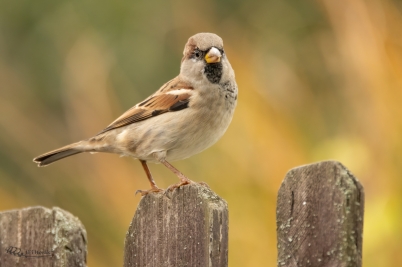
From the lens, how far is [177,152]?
3.28 metres

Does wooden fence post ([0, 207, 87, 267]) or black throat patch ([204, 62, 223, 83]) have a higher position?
black throat patch ([204, 62, 223, 83])

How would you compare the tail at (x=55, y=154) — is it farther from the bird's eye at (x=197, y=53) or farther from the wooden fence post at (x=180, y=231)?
the wooden fence post at (x=180, y=231)

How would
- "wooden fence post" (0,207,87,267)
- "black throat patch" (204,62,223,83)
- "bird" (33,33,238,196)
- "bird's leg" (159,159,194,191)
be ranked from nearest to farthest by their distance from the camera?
"wooden fence post" (0,207,87,267) < "bird's leg" (159,159,194,191) < "bird" (33,33,238,196) < "black throat patch" (204,62,223,83)

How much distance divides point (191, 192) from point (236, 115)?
1931 mm

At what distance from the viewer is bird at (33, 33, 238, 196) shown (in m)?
3.23

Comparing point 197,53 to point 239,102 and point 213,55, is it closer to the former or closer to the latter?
point 213,55

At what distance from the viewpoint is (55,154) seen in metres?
3.42

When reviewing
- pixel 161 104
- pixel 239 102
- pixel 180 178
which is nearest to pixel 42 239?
pixel 180 178

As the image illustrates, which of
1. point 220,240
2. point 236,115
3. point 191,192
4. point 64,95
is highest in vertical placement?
point 64,95

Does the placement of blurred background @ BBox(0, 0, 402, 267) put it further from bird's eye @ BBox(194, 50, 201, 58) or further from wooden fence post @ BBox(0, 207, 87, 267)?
wooden fence post @ BBox(0, 207, 87, 267)

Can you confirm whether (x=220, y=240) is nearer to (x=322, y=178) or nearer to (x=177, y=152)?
(x=322, y=178)

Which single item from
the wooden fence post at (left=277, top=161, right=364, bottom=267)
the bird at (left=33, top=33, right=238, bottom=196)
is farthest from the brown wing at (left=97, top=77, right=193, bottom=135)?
the wooden fence post at (left=277, top=161, right=364, bottom=267)

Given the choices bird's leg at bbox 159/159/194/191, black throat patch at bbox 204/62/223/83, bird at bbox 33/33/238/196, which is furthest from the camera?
black throat patch at bbox 204/62/223/83

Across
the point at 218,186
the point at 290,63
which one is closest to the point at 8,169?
the point at 218,186
